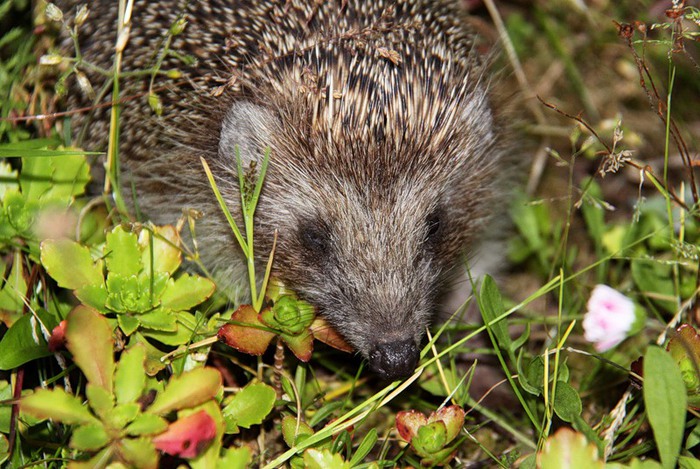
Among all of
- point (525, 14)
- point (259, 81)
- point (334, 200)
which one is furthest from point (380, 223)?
point (525, 14)

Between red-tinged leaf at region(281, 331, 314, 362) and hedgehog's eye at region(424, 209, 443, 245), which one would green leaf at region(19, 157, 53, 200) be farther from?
hedgehog's eye at region(424, 209, 443, 245)

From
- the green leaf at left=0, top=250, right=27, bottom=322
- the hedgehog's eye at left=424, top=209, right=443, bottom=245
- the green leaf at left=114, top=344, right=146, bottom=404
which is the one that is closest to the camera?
the green leaf at left=114, top=344, right=146, bottom=404

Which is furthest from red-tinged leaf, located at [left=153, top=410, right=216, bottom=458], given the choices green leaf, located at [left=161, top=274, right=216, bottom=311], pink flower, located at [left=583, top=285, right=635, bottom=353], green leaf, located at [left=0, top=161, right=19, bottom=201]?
pink flower, located at [left=583, top=285, right=635, bottom=353]

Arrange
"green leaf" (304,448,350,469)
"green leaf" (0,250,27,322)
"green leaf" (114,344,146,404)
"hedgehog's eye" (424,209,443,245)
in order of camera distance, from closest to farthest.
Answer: "green leaf" (114,344,146,404) → "green leaf" (304,448,350,469) → "green leaf" (0,250,27,322) → "hedgehog's eye" (424,209,443,245)

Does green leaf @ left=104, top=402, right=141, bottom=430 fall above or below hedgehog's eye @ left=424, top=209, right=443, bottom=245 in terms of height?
below

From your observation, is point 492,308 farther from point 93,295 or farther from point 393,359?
point 93,295

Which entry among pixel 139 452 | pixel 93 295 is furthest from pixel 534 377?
pixel 93 295

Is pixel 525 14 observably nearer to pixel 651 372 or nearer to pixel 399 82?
pixel 399 82
